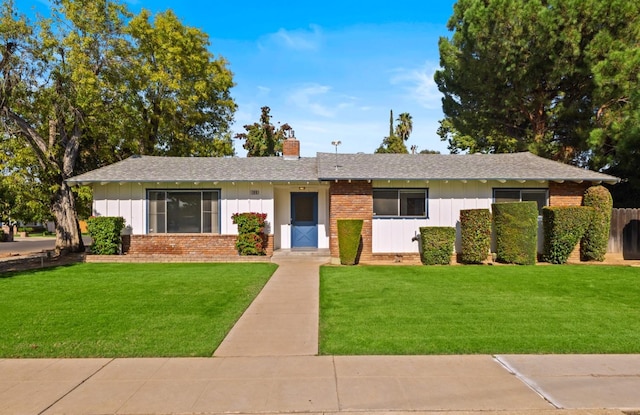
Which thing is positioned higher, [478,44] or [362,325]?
[478,44]

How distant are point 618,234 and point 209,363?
1594 cm

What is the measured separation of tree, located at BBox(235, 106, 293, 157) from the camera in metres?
40.6

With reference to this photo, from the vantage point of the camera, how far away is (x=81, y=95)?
16172 mm

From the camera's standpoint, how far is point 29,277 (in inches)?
427

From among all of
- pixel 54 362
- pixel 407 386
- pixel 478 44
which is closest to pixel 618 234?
pixel 478 44

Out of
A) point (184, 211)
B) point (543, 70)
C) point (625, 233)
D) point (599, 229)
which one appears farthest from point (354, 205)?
point (543, 70)

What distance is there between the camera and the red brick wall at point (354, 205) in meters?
14.1

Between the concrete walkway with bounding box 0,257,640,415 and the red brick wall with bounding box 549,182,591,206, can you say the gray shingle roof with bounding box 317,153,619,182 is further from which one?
the concrete walkway with bounding box 0,257,640,415

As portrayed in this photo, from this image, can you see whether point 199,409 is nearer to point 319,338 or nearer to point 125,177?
point 319,338

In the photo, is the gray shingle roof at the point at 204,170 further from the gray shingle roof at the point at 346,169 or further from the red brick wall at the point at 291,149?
the red brick wall at the point at 291,149

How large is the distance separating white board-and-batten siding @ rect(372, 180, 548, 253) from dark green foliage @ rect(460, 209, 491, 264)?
1154 mm

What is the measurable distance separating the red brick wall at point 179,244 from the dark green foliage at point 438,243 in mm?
5481

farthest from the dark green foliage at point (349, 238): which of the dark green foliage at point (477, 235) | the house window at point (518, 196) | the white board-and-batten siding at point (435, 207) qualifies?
the house window at point (518, 196)

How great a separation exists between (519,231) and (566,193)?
3228mm
